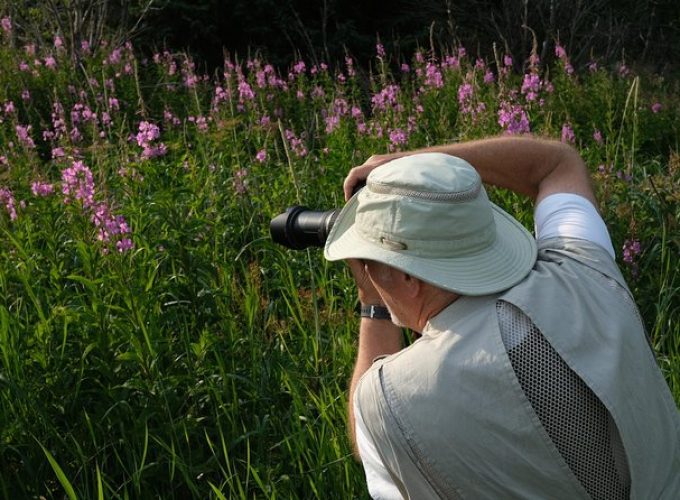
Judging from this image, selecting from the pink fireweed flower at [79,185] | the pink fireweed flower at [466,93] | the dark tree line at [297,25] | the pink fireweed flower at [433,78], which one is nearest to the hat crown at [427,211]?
the pink fireweed flower at [79,185]

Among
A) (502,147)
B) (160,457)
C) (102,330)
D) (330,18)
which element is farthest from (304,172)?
(330,18)

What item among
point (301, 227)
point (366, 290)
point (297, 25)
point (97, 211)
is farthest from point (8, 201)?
point (297, 25)

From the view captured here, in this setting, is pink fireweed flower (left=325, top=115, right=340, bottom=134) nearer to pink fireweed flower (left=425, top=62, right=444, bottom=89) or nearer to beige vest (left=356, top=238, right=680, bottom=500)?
pink fireweed flower (left=425, top=62, right=444, bottom=89)

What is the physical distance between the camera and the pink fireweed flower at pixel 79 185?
291cm

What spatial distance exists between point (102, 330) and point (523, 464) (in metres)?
1.64

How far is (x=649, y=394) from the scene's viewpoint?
4.50 ft

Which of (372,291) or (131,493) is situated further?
(131,493)

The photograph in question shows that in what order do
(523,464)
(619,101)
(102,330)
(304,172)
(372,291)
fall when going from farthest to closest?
(619,101) → (304,172) → (102,330) → (372,291) → (523,464)

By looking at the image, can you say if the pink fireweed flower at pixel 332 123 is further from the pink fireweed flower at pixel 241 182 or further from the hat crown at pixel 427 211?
the hat crown at pixel 427 211

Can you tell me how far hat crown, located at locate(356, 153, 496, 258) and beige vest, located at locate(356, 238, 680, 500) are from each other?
101 millimetres

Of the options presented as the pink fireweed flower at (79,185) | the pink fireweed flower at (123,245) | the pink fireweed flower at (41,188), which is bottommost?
the pink fireweed flower at (41,188)

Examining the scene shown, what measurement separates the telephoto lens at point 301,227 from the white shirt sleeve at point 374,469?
538mm

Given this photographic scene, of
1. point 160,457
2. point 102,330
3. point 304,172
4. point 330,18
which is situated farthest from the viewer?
point 330,18

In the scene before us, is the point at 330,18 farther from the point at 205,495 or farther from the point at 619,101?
the point at 205,495
